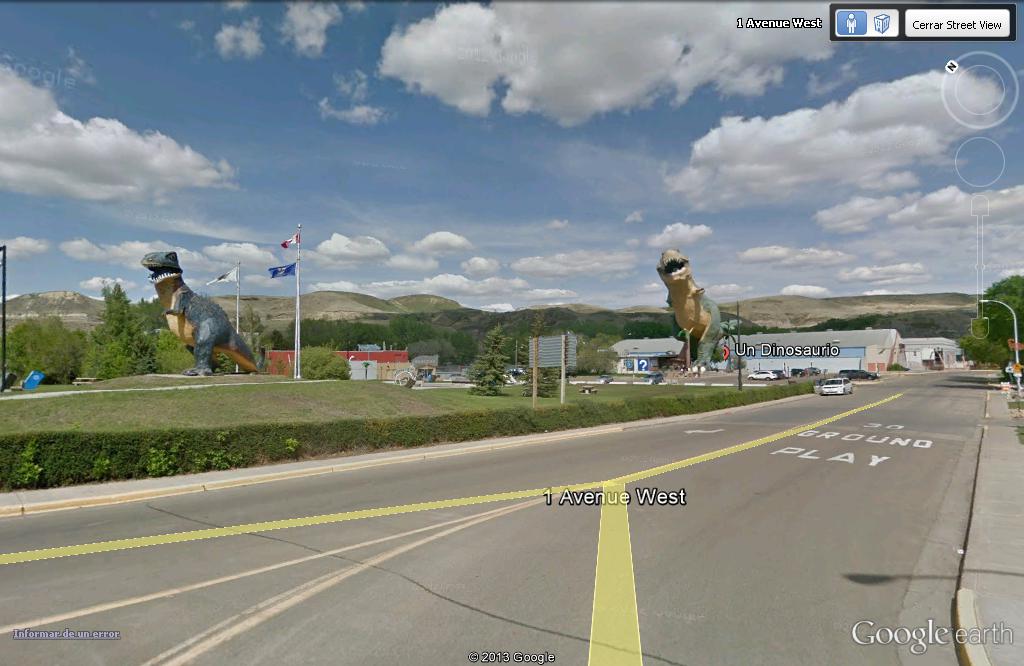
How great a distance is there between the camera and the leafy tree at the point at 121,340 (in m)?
59.2

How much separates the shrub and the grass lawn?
17082mm

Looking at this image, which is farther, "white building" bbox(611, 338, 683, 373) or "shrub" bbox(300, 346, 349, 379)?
"white building" bbox(611, 338, 683, 373)

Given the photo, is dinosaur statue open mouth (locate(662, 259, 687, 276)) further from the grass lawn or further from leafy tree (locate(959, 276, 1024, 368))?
A: leafy tree (locate(959, 276, 1024, 368))

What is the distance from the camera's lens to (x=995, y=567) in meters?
6.99

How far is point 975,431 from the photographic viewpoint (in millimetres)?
23844

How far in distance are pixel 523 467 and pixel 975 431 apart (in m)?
20.4

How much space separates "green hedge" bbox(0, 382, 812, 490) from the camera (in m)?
11.6

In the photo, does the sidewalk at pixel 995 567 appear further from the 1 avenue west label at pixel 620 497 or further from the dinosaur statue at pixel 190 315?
the dinosaur statue at pixel 190 315

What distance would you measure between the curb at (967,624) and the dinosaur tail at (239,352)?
106ft

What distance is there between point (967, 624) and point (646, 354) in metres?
119

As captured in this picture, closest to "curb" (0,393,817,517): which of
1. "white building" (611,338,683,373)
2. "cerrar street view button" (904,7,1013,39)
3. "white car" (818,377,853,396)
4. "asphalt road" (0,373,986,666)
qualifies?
"asphalt road" (0,373,986,666)

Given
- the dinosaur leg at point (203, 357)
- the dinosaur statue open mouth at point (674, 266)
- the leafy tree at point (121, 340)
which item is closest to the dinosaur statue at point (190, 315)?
the dinosaur leg at point (203, 357)

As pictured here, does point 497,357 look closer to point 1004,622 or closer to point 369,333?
point 1004,622

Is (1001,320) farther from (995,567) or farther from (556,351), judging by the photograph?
(995,567)
